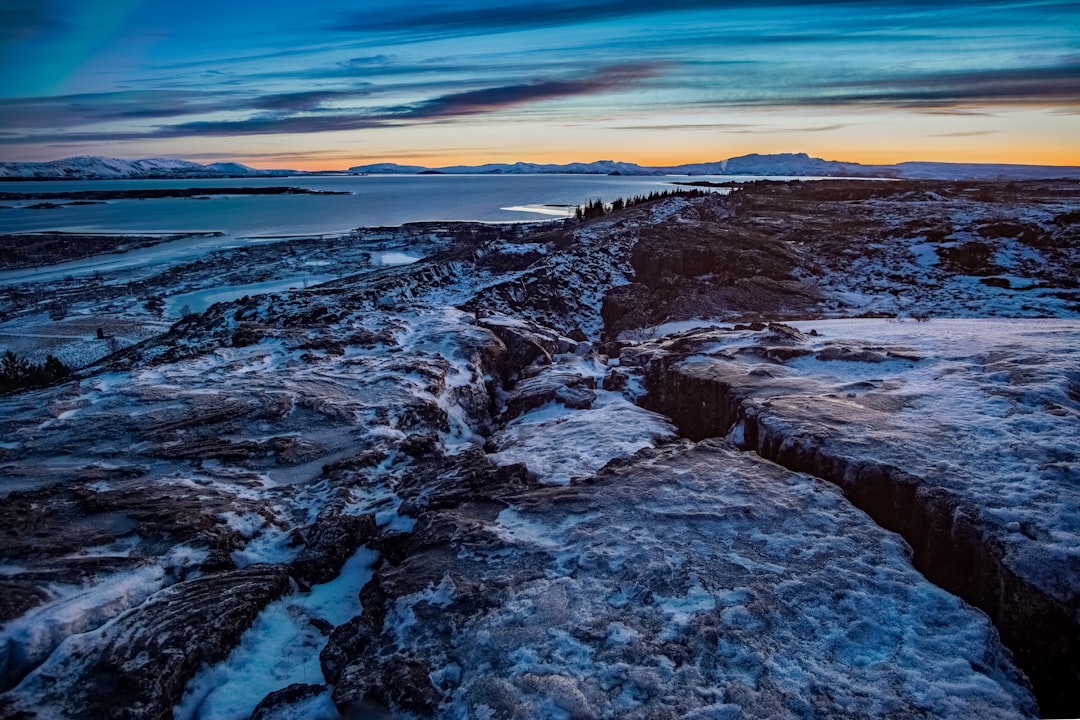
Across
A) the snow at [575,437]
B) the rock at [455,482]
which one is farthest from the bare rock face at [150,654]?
the snow at [575,437]

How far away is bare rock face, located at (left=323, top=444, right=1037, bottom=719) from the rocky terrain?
0.03 m

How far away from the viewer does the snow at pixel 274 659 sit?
16.2ft

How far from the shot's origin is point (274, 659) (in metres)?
5.48

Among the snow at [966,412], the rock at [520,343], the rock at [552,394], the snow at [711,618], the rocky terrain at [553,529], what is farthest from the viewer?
the rock at [520,343]

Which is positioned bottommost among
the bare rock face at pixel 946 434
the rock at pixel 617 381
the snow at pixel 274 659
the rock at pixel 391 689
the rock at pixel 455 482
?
the snow at pixel 274 659

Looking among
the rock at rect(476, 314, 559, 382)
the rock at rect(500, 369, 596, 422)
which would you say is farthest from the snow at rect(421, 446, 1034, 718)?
the rock at rect(476, 314, 559, 382)

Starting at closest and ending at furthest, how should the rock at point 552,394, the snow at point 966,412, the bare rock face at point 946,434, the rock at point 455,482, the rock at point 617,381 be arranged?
the bare rock face at point 946,434 → the snow at point 966,412 → the rock at point 455,482 → the rock at point 552,394 → the rock at point 617,381

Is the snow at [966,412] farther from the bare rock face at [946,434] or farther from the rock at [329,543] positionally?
the rock at [329,543]

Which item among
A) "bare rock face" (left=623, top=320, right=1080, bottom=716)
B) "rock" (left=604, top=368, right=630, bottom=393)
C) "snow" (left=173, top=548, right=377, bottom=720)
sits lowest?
"snow" (left=173, top=548, right=377, bottom=720)

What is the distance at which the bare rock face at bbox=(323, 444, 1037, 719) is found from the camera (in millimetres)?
4500

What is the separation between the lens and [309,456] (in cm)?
895

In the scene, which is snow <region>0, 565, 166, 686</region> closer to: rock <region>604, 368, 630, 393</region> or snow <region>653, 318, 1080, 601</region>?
snow <region>653, 318, 1080, 601</region>

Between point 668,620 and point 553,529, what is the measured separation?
175cm

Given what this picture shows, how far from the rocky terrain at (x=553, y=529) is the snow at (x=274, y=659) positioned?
26 millimetres
